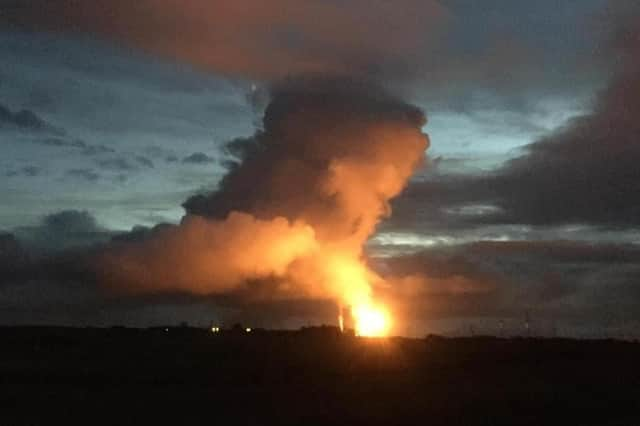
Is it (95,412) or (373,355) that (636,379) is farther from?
(95,412)

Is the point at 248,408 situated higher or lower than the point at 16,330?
lower

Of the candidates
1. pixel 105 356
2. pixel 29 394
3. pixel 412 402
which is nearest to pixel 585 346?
pixel 105 356

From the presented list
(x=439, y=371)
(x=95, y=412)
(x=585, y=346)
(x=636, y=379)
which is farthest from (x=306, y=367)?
(x=585, y=346)

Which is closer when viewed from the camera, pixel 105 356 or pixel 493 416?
pixel 493 416

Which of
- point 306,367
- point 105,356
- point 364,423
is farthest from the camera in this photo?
point 105,356

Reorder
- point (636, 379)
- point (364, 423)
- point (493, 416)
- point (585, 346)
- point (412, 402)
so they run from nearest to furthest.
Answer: point (364, 423)
point (493, 416)
point (412, 402)
point (636, 379)
point (585, 346)

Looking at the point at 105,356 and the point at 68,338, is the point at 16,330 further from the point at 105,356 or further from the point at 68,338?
the point at 105,356
